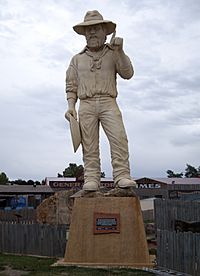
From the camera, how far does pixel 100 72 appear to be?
32.8 ft

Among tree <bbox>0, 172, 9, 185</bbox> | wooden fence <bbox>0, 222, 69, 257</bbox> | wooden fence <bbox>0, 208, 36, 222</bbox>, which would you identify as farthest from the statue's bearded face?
tree <bbox>0, 172, 9, 185</bbox>

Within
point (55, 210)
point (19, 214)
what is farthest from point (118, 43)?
point (19, 214)

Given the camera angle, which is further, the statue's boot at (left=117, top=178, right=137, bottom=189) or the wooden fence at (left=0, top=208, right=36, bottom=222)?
the wooden fence at (left=0, top=208, right=36, bottom=222)

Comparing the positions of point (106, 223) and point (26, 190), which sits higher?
point (26, 190)

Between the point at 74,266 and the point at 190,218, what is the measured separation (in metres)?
6.70

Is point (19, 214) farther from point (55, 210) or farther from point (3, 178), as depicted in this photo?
point (3, 178)

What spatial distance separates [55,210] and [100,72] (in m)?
8.69

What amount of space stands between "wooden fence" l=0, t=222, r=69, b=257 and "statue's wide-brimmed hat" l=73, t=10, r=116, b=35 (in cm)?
432

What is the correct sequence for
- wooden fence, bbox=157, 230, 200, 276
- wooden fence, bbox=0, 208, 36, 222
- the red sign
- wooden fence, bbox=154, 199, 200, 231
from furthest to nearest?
1. wooden fence, bbox=0, 208, 36, 222
2. wooden fence, bbox=154, 199, 200, 231
3. the red sign
4. wooden fence, bbox=157, 230, 200, 276

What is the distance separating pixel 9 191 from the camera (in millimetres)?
33781

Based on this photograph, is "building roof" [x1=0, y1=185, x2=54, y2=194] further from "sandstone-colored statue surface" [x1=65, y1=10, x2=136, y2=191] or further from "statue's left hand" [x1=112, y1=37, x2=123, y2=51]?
"statue's left hand" [x1=112, y1=37, x2=123, y2=51]

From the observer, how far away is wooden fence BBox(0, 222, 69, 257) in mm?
10984

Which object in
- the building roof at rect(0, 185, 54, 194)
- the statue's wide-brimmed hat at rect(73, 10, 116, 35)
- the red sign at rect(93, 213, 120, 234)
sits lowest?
the red sign at rect(93, 213, 120, 234)

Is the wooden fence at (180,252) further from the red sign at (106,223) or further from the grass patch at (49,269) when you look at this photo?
the red sign at (106,223)
